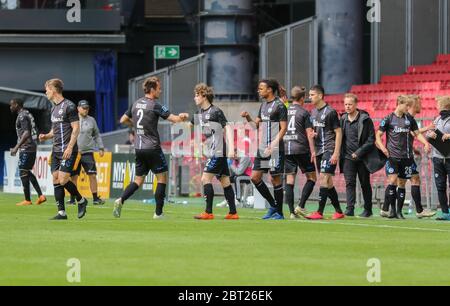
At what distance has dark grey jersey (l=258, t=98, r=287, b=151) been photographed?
2008cm

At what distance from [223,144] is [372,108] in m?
14.7

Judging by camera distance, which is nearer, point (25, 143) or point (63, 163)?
point (63, 163)

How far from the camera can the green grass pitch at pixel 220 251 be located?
1200 centimetres

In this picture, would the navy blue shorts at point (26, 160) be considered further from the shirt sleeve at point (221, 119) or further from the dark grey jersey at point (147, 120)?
the shirt sleeve at point (221, 119)

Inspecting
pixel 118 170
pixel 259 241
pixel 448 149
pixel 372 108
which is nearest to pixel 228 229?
pixel 259 241

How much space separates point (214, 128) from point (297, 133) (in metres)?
1.41

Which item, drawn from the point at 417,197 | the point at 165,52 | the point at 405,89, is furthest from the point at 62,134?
the point at 165,52

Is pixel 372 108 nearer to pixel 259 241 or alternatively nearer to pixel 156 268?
pixel 259 241

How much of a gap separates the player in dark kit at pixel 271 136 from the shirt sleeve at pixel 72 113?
8.06ft

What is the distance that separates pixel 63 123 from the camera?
64.7 feet

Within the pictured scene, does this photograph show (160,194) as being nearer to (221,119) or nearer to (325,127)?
(221,119)

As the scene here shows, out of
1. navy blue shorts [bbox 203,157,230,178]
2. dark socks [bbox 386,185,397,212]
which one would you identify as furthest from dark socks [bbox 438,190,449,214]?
navy blue shorts [bbox 203,157,230,178]

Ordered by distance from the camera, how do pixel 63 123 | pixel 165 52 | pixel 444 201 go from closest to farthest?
pixel 63 123 → pixel 444 201 → pixel 165 52

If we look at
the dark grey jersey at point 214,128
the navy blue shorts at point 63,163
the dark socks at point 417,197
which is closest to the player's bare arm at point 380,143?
the dark socks at point 417,197
